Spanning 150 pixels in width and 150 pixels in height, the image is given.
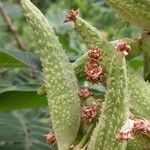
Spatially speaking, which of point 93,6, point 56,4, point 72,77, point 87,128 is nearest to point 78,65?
point 72,77

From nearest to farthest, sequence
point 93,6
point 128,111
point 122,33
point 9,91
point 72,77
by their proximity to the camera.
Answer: point 128,111, point 72,77, point 9,91, point 122,33, point 93,6

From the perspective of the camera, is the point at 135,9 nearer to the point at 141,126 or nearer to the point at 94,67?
the point at 94,67

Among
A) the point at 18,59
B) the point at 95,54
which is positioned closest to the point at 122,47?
the point at 95,54

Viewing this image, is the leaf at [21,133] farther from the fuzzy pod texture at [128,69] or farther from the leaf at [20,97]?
the fuzzy pod texture at [128,69]

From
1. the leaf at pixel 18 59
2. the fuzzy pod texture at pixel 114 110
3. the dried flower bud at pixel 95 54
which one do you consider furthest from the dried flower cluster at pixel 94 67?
the leaf at pixel 18 59

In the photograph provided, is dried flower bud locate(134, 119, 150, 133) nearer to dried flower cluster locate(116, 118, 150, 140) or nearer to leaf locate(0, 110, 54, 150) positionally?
dried flower cluster locate(116, 118, 150, 140)

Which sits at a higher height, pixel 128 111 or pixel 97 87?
pixel 128 111

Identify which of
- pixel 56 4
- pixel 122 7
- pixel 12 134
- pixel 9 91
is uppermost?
pixel 122 7

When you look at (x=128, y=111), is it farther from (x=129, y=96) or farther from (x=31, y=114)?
(x=31, y=114)
